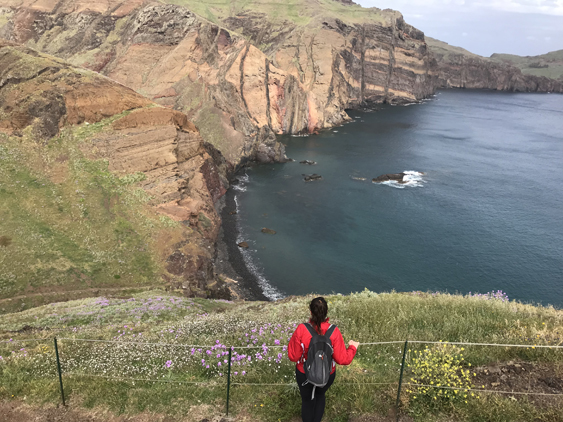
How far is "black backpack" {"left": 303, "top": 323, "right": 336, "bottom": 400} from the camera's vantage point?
701 cm

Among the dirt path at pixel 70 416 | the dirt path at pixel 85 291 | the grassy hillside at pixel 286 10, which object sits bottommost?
the dirt path at pixel 85 291

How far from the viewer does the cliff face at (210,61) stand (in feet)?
295

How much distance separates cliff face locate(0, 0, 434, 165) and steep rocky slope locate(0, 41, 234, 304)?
32580 millimetres

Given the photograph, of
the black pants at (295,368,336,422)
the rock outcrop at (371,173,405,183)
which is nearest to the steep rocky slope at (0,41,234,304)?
the black pants at (295,368,336,422)

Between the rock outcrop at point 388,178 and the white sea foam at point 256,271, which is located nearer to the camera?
the white sea foam at point 256,271

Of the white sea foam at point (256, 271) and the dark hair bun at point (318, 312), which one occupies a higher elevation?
the dark hair bun at point (318, 312)

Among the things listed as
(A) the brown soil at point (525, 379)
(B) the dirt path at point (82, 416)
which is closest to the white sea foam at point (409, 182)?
(A) the brown soil at point (525, 379)

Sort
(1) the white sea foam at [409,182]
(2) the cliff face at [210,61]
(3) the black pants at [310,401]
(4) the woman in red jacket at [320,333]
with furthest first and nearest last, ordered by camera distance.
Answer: (2) the cliff face at [210,61] < (1) the white sea foam at [409,182] < (3) the black pants at [310,401] < (4) the woman in red jacket at [320,333]

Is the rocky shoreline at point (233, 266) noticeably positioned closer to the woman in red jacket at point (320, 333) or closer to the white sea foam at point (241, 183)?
the white sea foam at point (241, 183)

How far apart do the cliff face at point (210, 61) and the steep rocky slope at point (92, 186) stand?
1283 inches

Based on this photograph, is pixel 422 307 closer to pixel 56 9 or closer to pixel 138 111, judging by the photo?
pixel 138 111

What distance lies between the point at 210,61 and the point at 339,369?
101 m

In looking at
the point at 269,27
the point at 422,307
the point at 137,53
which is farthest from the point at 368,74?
the point at 422,307

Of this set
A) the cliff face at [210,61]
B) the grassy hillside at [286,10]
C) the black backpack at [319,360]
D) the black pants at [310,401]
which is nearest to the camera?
the black backpack at [319,360]
